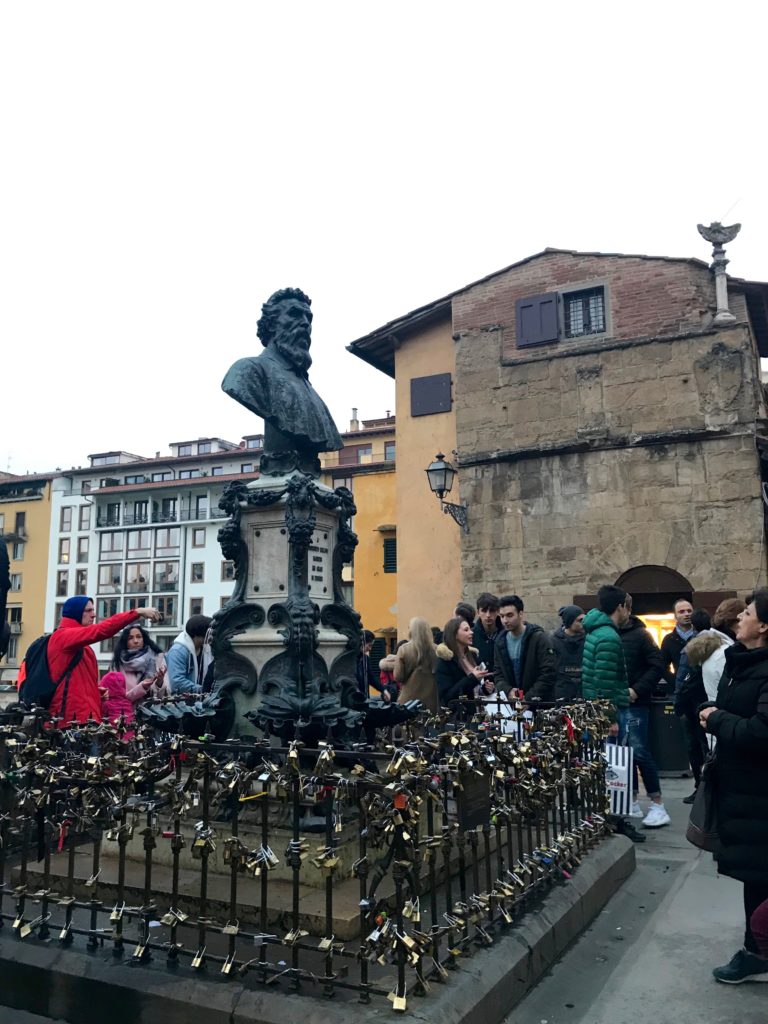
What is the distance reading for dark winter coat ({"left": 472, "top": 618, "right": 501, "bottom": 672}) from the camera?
848 centimetres

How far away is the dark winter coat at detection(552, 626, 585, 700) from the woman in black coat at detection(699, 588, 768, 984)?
4291mm

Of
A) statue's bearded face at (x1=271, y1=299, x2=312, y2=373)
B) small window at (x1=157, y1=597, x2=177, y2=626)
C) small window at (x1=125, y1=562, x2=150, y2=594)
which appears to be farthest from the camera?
small window at (x1=125, y1=562, x2=150, y2=594)

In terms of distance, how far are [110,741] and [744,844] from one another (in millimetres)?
3418

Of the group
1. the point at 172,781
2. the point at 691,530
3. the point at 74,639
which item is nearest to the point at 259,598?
the point at 74,639

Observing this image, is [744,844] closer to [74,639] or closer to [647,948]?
[647,948]

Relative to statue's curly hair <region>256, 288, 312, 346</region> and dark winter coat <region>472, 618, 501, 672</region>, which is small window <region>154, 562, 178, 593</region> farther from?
statue's curly hair <region>256, 288, 312, 346</region>

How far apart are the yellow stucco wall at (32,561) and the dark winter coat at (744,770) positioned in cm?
5587

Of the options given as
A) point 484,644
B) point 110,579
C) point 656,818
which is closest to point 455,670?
point 484,644

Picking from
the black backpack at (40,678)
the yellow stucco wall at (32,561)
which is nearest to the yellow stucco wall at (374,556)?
the black backpack at (40,678)

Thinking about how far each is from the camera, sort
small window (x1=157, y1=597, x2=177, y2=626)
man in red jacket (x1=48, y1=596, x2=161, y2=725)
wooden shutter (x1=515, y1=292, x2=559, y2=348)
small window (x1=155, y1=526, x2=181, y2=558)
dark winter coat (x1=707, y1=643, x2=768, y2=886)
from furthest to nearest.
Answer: small window (x1=155, y1=526, x2=181, y2=558) → small window (x1=157, y1=597, x2=177, y2=626) → wooden shutter (x1=515, y1=292, x2=559, y2=348) → man in red jacket (x1=48, y1=596, x2=161, y2=725) → dark winter coat (x1=707, y1=643, x2=768, y2=886)

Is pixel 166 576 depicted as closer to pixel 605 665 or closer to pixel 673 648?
pixel 673 648

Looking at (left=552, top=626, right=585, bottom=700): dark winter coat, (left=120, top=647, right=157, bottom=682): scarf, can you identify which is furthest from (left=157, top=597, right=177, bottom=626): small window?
(left=552, top=626, right=585, bottom=700): dark winter coat

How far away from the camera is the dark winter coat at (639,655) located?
7.07m

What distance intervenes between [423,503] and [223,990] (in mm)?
14197
